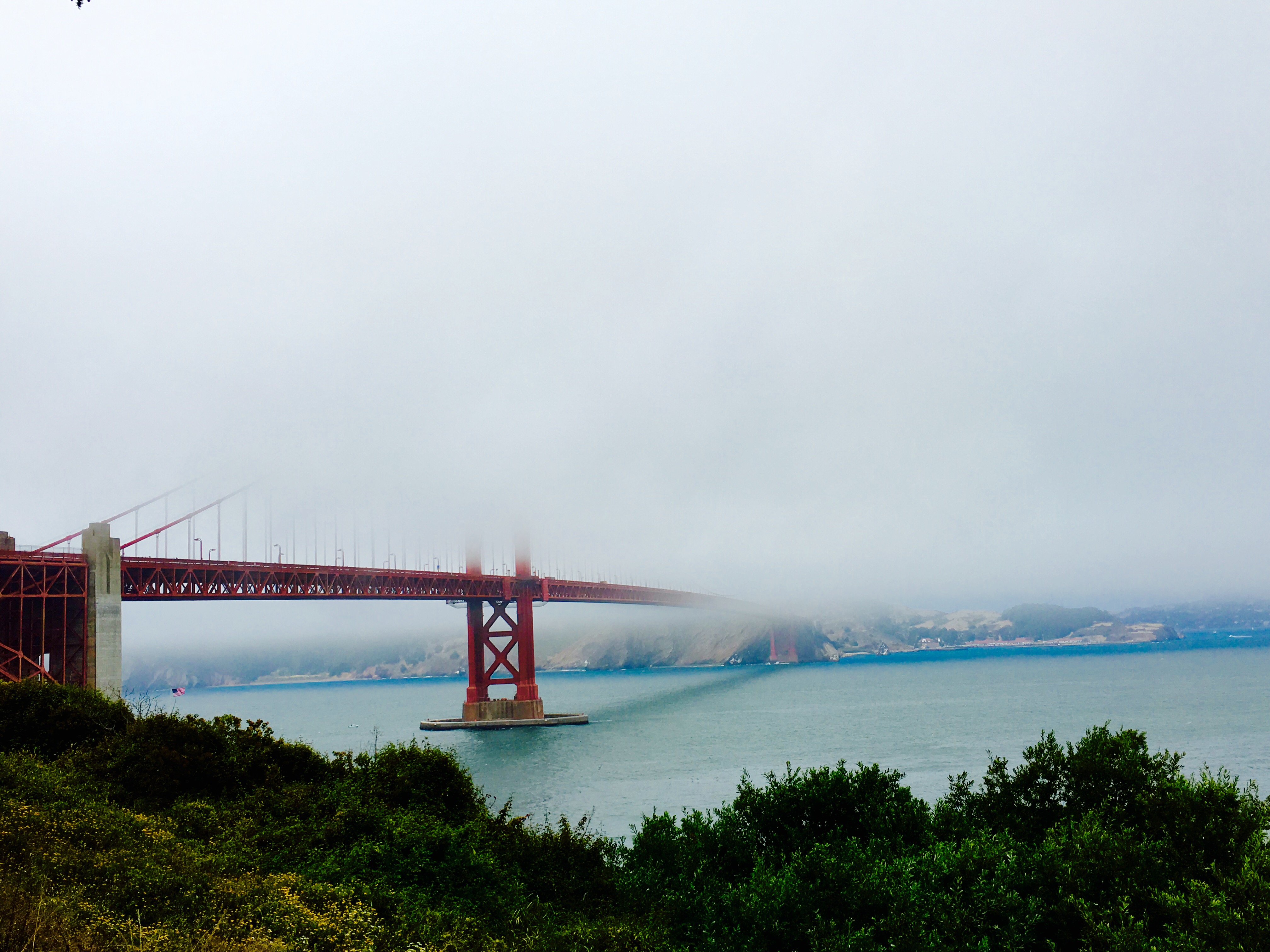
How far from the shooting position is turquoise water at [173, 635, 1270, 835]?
37906mm

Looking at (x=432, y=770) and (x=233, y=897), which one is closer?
(x=233, y=897)

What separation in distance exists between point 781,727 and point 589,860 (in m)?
51.5

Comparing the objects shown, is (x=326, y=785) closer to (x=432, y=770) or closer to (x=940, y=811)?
(x=432, y=770)

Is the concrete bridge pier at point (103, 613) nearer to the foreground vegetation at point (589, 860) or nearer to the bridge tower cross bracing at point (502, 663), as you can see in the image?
the foreground vegetation at point (589, 860)

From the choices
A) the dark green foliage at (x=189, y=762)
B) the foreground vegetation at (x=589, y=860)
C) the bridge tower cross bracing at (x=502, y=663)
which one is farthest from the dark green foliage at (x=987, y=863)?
the bridge tower cross bracing at (x=502, y=663)

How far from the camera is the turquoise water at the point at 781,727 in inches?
1492

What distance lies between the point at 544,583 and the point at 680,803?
40.8 meters

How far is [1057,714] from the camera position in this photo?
225 feet

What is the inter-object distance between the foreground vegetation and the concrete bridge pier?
16.4m

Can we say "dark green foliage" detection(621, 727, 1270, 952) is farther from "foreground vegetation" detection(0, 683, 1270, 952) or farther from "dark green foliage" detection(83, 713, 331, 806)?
"dark green foliage" detection(83, 713, 331, 806)

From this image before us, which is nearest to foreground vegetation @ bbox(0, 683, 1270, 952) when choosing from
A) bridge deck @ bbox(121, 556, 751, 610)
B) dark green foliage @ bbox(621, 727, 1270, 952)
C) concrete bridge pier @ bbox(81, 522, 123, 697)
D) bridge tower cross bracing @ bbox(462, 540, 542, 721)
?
dark green foliage @ bbox(621, 727, 1270, 952)

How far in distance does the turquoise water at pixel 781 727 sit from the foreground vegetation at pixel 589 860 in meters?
9.70

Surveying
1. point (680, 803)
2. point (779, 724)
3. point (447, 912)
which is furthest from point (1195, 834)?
point (779, 724)

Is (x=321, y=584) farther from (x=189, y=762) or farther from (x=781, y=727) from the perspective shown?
(x=189, y=762)
